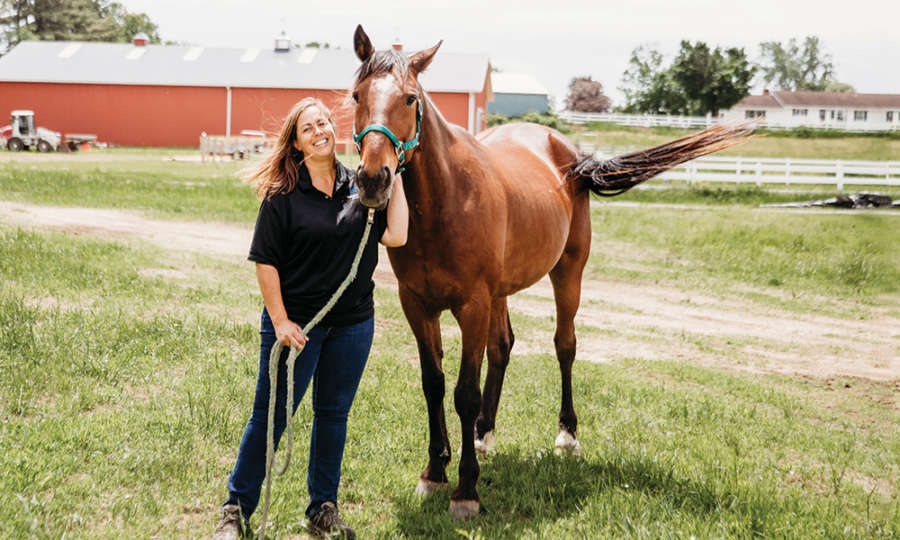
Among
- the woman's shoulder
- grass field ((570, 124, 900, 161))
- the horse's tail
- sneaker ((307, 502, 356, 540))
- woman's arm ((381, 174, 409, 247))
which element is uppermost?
grass field ((570, 124, 900, 161))

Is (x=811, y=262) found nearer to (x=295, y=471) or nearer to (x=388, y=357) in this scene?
(x=388, y=357)

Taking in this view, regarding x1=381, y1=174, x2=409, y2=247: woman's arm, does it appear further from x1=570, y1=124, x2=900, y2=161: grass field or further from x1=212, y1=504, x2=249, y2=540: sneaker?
x1=570, y1=124, x2=900, y2=161: grass field

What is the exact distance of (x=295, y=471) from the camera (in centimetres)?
398

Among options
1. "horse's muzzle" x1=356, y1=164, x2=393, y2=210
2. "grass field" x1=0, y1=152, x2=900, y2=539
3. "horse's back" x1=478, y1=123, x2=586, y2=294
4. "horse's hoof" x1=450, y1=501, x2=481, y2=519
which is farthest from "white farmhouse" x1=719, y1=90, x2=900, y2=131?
"horse's muzzle" x1=356, y1=164, x2=393, y2=210

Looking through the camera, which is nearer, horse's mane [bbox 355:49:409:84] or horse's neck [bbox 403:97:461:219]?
horse's mane [bbox 355:49:409:84]

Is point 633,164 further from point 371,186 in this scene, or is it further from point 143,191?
point 143,191

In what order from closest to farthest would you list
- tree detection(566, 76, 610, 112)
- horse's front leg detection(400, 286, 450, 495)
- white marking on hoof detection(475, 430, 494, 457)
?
horse's front leg detection(400, 286, 450, 495) < white marking on hoof detection(475, 430, 494, 457) < tree detection(566, 76, 610, 112)

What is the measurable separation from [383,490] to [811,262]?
11380 millimetres

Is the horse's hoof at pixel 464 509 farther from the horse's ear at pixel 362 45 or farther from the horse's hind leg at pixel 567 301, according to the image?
the horse's ear at pixel 362 45

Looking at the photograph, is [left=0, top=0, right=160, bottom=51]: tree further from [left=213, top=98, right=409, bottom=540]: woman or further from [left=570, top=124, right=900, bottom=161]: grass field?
[left=213, top=98, right=409, bottom=540]: woman

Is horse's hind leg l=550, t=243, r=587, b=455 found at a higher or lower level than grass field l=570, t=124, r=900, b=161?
lower

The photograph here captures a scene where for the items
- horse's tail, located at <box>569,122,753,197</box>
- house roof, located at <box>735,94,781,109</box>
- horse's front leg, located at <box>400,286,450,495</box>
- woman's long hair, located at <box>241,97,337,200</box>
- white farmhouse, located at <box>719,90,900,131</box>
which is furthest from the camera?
house roof, located at <box>735,94,781,109</box>

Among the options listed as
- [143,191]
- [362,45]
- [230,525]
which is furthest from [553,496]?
[143,191]

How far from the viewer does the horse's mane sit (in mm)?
3162
